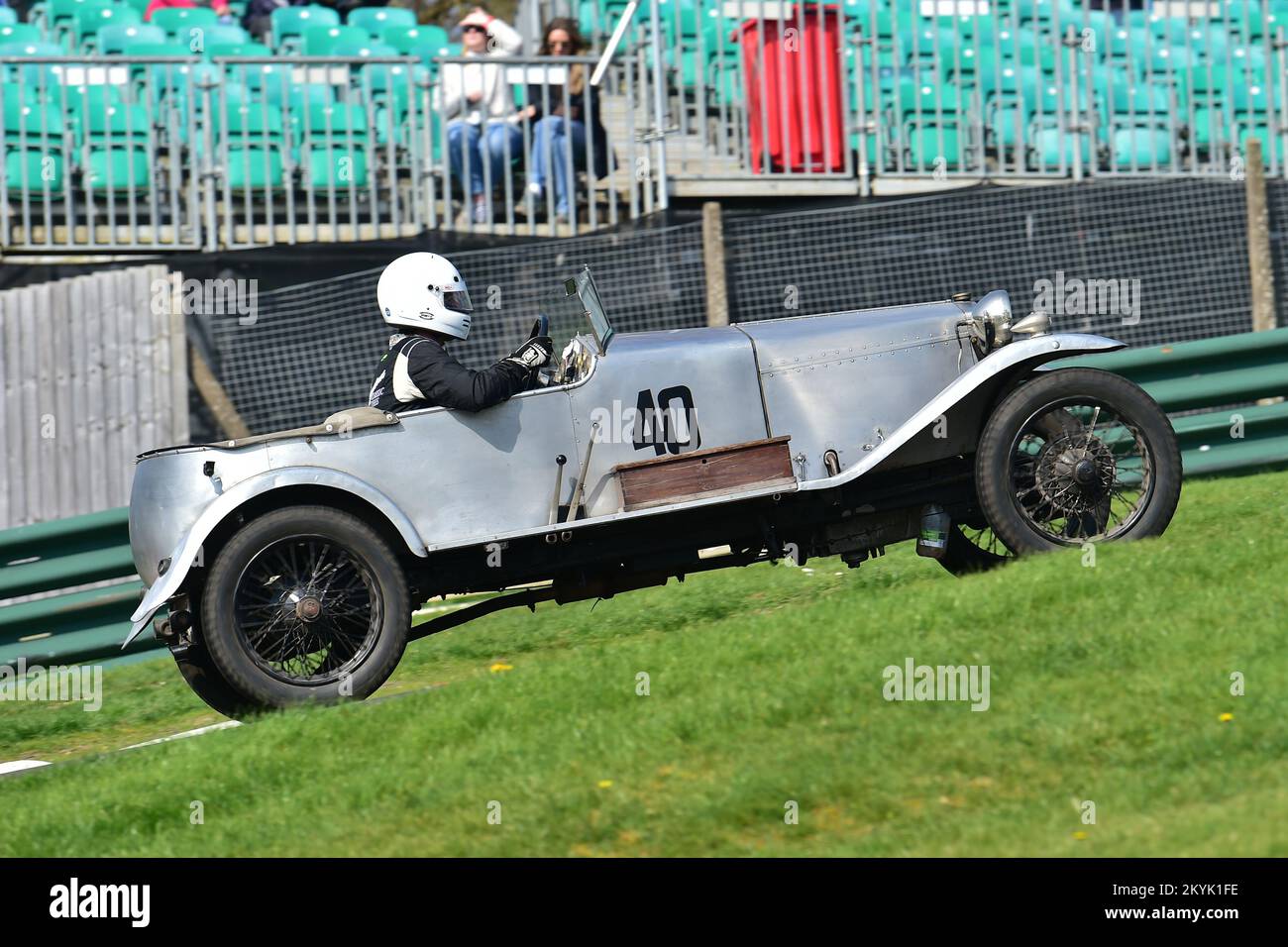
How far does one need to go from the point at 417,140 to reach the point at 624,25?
1.69 m

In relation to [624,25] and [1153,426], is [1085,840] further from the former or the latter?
[624,25]

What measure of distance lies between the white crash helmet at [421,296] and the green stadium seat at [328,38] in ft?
25.2

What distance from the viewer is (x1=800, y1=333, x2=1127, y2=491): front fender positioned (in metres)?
7.34

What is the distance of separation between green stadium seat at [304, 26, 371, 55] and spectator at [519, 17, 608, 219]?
113 inches

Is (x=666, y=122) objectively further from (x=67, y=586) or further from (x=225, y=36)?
(x=67, y=586)

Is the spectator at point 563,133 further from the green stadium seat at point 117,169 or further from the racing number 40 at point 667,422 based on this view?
the racing number 40 at point 667,422

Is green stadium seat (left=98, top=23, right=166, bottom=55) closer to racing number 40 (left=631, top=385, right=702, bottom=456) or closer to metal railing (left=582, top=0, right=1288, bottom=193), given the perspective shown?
metal railing (left=582, top=0, right=1288, bottom=193)

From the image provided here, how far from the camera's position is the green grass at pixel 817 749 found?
16.5ft

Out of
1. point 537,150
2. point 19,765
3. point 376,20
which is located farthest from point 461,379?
point 376,20

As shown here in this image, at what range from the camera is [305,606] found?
7.16 metres

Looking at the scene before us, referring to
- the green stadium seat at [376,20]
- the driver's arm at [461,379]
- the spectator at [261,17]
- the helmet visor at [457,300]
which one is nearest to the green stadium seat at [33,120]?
the spectator at [261,17]

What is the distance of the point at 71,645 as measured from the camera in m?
10.2
